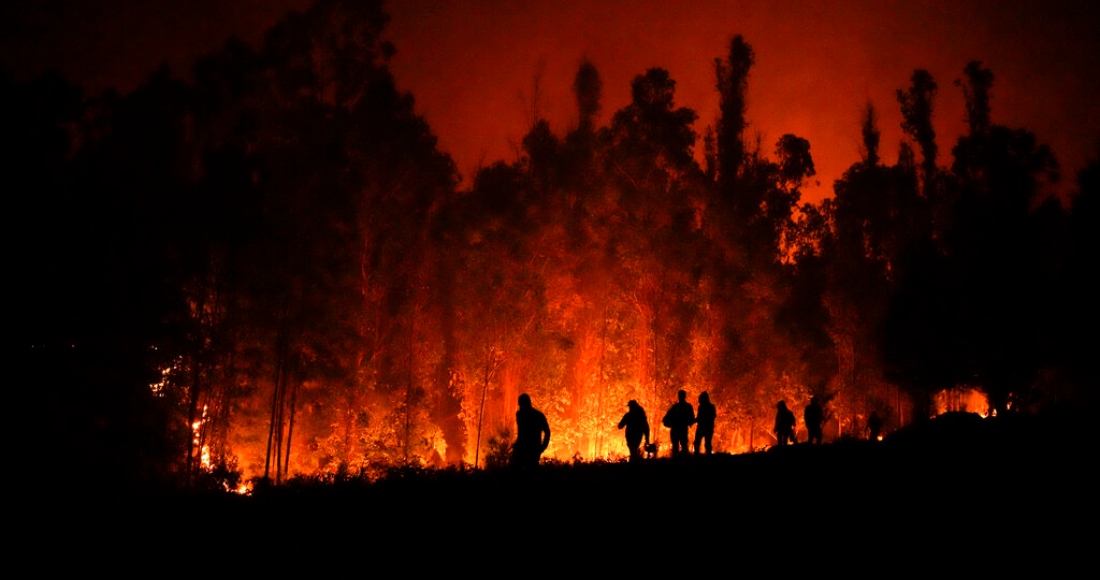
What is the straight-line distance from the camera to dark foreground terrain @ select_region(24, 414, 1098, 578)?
6.99 meters

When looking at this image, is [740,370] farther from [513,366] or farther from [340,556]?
[340,556]

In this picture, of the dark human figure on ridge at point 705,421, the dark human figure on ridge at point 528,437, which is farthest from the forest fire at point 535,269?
the dark human figure on ridge at point 528,437

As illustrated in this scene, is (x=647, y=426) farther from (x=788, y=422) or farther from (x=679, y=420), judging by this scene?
(x=788, y=422)

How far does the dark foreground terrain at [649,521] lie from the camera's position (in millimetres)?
6988

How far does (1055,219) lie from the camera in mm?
26891

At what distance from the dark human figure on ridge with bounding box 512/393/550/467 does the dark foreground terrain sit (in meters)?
0.37

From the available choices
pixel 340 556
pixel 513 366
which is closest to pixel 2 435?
pixel 340 556

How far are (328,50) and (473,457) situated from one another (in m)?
17.9

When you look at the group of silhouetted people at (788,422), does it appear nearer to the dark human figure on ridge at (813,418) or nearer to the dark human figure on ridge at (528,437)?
the dark human figure on ridge at (813,418)

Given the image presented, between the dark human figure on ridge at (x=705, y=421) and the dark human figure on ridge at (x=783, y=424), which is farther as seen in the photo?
the dark human figure on ridge at (x=783, y=424)

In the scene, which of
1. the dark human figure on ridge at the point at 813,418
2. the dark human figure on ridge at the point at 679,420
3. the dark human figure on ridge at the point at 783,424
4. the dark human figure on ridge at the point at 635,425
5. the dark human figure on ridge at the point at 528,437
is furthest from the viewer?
the dark human figure on ridge at the point at 813,418

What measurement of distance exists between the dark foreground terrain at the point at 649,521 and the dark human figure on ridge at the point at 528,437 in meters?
0.37

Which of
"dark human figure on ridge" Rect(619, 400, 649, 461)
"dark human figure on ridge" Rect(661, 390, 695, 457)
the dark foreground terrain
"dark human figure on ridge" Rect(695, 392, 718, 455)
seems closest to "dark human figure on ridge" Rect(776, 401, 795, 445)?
"dark human figure on ridge" Rect(695, 392, 718, 455)

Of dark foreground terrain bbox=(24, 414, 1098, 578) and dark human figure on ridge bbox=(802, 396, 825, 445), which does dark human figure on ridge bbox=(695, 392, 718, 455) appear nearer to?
dark human figure on ridge bbox=(802, 396, 825, 445)
